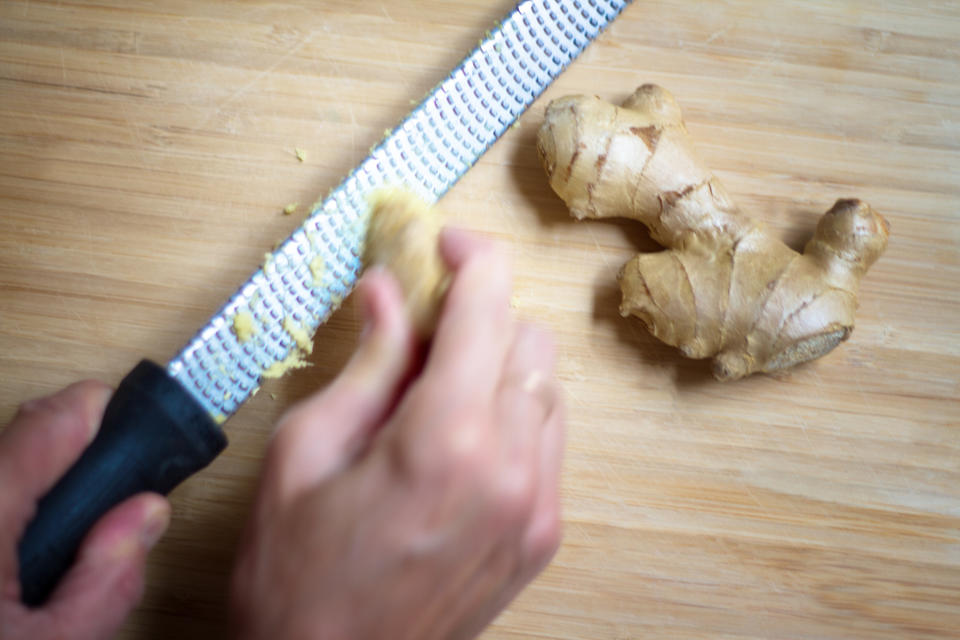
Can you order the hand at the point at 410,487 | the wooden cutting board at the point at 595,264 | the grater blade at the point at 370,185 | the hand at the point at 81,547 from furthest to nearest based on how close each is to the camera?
the wooden cutting board at the point at 595,264, the grater blade at the point at 370,185, the hand at the point at 81,547, the hand at the point at 410,487

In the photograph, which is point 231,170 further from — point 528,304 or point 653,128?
point 653,128

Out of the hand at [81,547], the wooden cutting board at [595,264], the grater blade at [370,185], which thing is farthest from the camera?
the wooden cutting board at [595,264]

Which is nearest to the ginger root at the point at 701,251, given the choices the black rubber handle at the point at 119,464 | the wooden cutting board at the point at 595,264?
the wooden cutting board at the point at 595,264

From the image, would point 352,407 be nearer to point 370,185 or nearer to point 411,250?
point 411,250

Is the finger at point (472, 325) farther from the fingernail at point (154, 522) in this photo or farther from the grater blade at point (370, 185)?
the fingernail at point (154, 522)

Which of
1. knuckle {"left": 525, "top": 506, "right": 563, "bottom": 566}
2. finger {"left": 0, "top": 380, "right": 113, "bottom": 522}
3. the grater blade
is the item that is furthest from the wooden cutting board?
knuckle {"left": 525, "top": 506, "right": 563, "bottom": 566}

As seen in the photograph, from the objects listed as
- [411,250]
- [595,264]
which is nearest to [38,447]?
[411,250]

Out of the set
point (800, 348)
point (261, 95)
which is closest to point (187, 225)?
point (261, 95)
